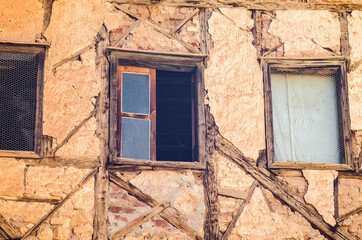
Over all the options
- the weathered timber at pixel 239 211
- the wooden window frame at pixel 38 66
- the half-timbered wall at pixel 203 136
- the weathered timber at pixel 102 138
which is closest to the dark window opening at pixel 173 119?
the half-timbered wall at pixel 203 136

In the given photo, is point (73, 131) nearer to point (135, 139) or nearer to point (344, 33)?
point (135, 139)

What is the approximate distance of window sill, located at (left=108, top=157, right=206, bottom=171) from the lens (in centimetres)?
737

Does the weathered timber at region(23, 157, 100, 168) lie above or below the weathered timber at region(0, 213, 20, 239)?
above

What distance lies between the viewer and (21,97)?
7609mm

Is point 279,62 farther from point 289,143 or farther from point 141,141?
point 141,141

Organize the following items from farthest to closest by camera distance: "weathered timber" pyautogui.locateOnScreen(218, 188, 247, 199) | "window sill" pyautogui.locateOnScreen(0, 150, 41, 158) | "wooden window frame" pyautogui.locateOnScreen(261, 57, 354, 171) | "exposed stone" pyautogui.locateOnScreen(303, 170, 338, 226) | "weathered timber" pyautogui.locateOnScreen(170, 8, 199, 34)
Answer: "weathered timber" pyautogui.locateOnScreen(170, 8, 199, 34), "wooden window frame" pyautogui.locateOnScreen(261, 57, 354, 171), "exposed stone" pyautogui.locateOnScreen(303, 170, 338, 226), "weathered timber" pyautogui.locateOnScreen(218, 188, 247, 199), "window sill" pyautogui.locateOnScreen(0, 150, 41, 158)

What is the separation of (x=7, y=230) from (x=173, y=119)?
3643 mm

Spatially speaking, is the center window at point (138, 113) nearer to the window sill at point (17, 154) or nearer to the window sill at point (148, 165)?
the window sill at point (148, 165)

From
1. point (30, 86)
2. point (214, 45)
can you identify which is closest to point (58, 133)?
point (30, 86)

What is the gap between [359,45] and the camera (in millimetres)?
8211

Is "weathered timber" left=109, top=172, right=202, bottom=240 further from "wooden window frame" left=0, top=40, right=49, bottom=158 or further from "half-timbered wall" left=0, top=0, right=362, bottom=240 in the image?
"wooden window frame" left=0, top=40, right=49, bottom=158

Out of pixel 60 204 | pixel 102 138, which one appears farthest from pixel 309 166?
pixel 60 204

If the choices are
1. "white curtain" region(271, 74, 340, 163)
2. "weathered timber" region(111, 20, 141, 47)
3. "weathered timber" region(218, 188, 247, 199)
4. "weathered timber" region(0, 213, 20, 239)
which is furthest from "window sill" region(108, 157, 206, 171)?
"weathered timber" region(111, 20, 141, 47)

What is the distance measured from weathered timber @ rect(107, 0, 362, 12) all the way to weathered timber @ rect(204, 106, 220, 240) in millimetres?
1412
